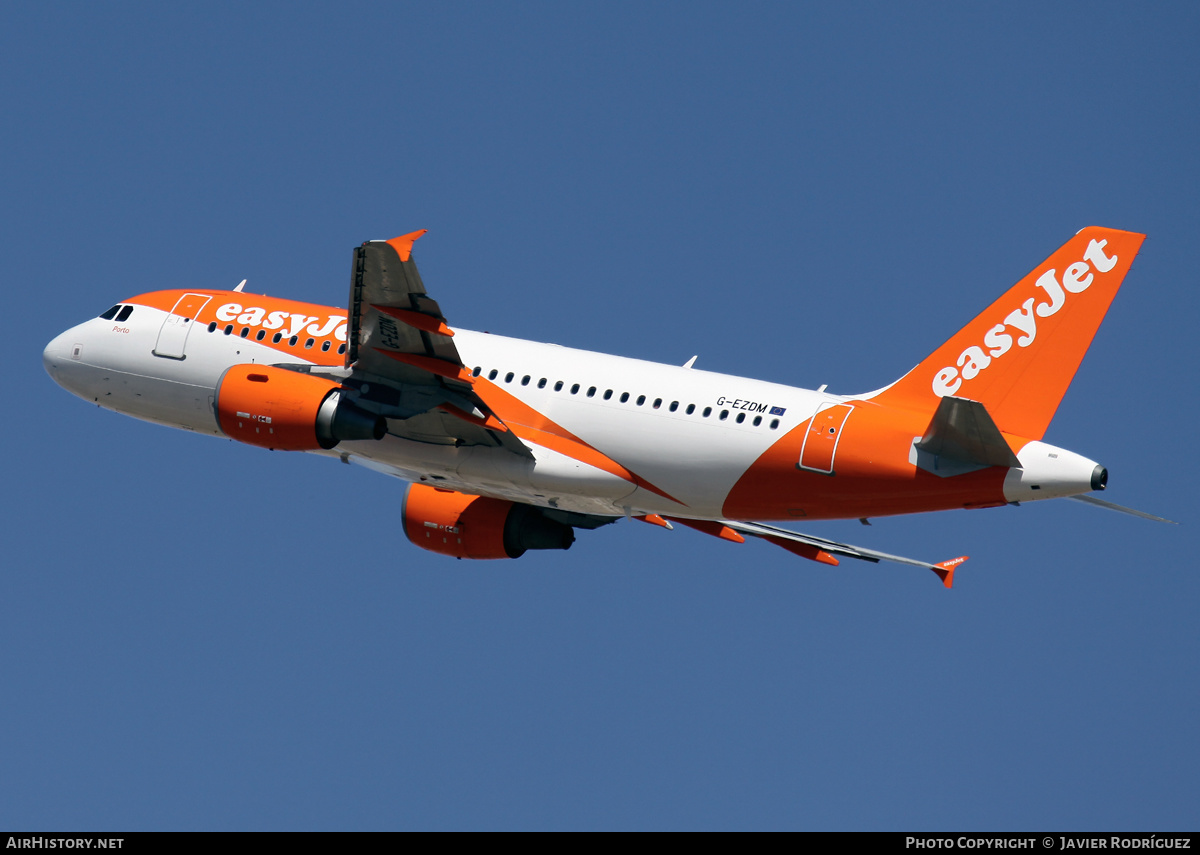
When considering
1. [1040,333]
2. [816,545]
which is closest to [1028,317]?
[1040,333]

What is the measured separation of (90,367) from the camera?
3534 cm

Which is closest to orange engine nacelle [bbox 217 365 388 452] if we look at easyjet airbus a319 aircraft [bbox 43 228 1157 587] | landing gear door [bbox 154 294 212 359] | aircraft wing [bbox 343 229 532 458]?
easyjet airbus a319 aircraft [bbox 43 228 1157 587]

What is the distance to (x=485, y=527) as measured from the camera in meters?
36.1

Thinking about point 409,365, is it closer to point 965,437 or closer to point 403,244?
point 403,244

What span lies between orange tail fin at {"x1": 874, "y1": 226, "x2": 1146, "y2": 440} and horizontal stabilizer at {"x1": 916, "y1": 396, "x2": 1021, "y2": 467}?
911mm

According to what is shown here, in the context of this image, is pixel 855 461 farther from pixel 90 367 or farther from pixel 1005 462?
pixel 90 367

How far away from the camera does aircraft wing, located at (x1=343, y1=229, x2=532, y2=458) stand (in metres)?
29.8

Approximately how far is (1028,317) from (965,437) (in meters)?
2.92

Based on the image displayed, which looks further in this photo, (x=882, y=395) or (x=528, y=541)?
(x=528, y=541)

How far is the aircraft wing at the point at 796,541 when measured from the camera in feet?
113

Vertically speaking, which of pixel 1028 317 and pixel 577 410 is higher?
pixel 1028 317

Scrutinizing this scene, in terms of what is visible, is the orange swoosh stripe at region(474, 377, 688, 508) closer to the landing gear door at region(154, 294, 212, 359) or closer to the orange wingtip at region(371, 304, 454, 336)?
the orange wingtip at region(371, 304, 454, 336)
